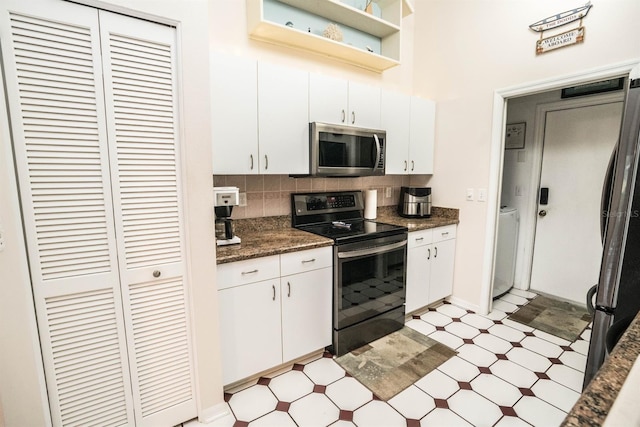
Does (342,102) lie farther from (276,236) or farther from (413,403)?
(413,403)

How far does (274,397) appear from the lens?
1747 millimetres

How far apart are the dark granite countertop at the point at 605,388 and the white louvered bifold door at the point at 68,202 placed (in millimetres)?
1558

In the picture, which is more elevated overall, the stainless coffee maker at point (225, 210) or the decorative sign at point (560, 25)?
the decorative sign at point (560, 25)

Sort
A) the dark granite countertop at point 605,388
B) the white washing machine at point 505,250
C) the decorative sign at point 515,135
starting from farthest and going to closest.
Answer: the decorative sign at point 515,135, the white washing machine at point 505,250, the dark granite countertop at point 605,388

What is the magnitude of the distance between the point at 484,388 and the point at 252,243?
1700 mm

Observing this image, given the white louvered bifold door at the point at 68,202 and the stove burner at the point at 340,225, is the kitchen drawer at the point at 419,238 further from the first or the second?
the white louvered bifold door at the point at 68,202

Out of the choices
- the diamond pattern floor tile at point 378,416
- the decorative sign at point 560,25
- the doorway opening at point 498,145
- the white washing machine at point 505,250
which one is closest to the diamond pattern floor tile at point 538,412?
the diamond pattern floor tile at point 378,416

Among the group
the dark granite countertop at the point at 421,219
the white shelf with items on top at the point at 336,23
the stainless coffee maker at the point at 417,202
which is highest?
the white shelf with items on top at the point at 336,23

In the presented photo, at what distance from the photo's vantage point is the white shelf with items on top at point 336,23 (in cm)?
212

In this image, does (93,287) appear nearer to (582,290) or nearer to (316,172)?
(316,172)

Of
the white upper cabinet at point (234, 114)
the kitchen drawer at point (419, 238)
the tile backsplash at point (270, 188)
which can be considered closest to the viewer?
the white upper cabinet at point (234, 114)

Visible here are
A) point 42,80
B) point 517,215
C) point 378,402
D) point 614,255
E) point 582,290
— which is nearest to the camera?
point 42,80

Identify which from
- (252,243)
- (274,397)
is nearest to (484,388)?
(274,397)

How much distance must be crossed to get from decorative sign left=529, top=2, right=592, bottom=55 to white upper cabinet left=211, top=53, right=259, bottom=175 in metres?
2.14
